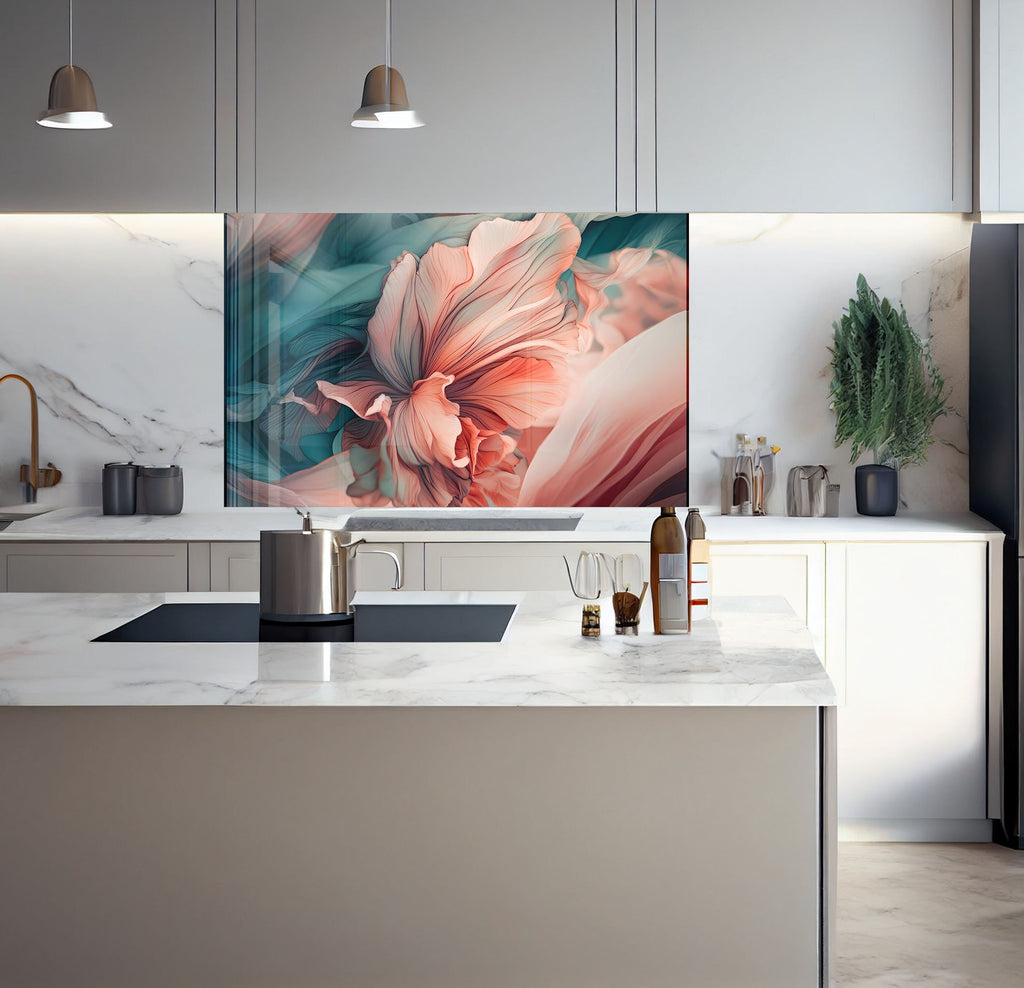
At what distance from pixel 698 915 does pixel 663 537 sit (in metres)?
0.67

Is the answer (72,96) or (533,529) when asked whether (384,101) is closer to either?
(72,96)

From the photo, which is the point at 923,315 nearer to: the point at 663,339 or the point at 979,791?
the point at 663,339

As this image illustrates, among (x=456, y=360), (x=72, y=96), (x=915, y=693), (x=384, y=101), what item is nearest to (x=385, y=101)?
(x=384, y=101)

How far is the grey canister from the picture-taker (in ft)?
13.6

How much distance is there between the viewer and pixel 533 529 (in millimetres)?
4129

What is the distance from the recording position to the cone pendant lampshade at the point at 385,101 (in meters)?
2.84

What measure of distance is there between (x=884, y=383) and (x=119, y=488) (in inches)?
109

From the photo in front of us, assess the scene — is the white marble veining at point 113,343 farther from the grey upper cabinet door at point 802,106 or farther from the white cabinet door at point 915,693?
the white cabinet door at point 915,693

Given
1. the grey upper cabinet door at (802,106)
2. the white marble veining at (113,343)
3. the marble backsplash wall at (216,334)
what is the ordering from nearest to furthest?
the grey upper cabinet door at (802,106)
the marble backsplash wall at (216,334)
the white marble veining at (113,343)

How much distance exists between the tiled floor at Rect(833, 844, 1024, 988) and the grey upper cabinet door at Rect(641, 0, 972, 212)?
2.07 meters

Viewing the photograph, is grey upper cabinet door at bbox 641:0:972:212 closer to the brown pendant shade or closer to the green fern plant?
the green fern plant

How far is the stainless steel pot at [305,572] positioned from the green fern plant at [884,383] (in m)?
2.39

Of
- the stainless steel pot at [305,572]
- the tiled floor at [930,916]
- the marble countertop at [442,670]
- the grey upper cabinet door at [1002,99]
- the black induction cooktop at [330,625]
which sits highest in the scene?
the grey upper cabinet door at [1002,99]

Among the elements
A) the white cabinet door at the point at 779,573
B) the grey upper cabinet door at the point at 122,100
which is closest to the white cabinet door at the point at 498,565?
the white cabinet door at the point at 779,573
